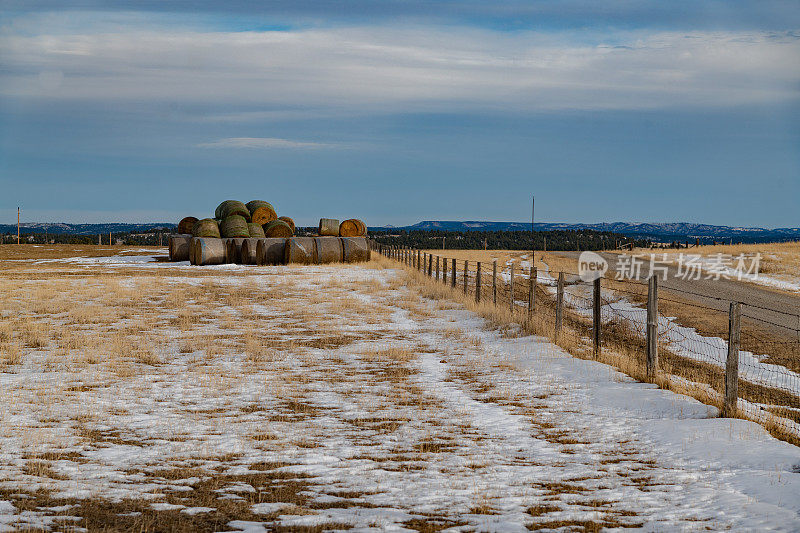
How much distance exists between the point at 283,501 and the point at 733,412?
5714 millimetres

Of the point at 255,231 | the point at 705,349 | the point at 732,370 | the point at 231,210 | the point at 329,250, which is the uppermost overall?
the point at 231,210

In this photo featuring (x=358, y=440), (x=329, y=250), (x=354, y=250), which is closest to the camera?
(x=358, y=440)

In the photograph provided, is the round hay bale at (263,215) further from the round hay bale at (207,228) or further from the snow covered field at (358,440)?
the snow covered field at (358,440)

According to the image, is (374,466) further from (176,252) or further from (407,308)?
(176,252)

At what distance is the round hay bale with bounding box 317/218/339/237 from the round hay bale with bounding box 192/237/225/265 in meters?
5.71

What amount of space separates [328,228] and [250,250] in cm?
537

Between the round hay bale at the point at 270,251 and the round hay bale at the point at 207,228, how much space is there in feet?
9.84

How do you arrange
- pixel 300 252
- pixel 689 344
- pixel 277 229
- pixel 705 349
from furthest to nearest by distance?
pixel 277 229
pixel 300 252
pixel 689 344
pixel 705 349

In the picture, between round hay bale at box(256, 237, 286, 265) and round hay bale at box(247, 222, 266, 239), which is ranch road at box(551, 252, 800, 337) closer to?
round hay bale at box(256, 237, 286, 265)

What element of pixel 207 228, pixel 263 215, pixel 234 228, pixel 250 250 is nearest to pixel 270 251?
pixel 250 250

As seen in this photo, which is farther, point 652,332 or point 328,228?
point 328,228

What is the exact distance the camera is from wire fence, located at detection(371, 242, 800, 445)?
10166 mm

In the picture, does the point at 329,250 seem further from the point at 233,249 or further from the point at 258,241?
the point at 233,249

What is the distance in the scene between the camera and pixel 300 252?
39188 mm
